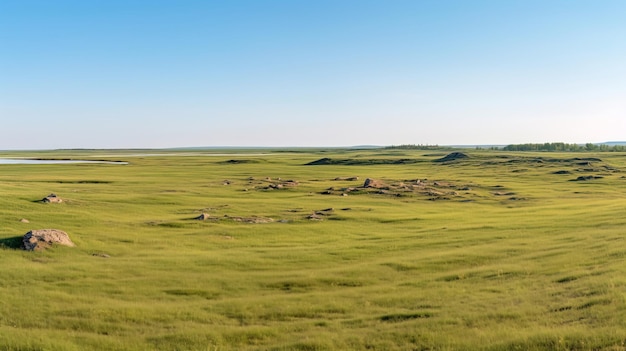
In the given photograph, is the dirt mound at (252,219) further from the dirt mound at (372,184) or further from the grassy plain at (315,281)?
the dirt mound at (372,184)

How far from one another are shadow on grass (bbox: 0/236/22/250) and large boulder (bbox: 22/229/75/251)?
0.31 metres

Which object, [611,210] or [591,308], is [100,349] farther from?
[611,210]

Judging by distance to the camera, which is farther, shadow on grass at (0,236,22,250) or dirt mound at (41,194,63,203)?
dirt mound at (41,194,63,203)

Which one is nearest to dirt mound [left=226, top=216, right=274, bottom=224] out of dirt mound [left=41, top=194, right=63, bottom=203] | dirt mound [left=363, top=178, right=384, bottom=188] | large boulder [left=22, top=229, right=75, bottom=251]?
large boulder [left=22, top=229, right=75, bottom=251]

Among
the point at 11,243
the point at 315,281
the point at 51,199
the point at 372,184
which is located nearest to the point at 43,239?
the point at 11,243

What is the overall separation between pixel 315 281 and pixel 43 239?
57.2ft

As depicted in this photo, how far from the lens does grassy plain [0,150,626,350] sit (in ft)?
51.6

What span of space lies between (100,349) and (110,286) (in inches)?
301

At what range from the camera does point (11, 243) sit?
28.9 meters

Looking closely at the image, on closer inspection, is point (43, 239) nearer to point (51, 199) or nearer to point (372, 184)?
point (51, 199)

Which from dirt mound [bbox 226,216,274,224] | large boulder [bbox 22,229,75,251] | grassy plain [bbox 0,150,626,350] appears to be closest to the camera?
grassy plain [bbox 0,150,626,350]

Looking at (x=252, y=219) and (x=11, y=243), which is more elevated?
(x=11, y=243)

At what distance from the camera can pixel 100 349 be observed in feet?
50.9

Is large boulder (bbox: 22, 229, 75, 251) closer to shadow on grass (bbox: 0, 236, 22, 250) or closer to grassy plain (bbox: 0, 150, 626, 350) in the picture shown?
shadow on grass (bbox: 0, 236, 22, 250)
